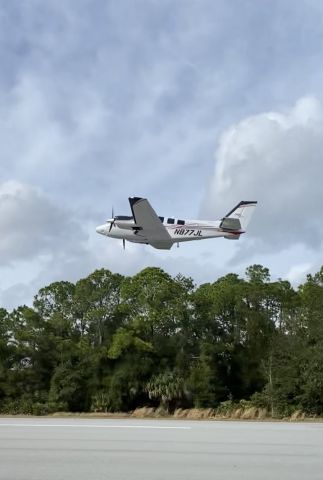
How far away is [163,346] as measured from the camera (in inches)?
1980

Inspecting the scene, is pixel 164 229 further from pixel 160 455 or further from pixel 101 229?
pixel 160 455

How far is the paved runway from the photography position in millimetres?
8305

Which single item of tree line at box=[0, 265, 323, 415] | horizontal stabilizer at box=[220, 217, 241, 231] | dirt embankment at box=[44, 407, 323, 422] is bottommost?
dirt embankment at box=[44, 407, 323, 422]

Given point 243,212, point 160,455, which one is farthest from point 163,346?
point 160,455

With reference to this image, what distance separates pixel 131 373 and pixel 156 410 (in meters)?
3.60

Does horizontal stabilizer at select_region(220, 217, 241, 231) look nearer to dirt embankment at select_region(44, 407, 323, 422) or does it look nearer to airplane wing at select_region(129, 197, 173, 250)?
airplane wing at select_region(129, 197, 173, 250)

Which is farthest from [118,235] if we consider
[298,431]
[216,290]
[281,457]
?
[216,290]

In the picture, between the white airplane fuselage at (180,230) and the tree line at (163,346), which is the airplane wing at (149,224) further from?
the tree line at (163,346)

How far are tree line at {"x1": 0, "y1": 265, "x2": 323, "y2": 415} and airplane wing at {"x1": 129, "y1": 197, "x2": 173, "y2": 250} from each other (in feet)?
54.5

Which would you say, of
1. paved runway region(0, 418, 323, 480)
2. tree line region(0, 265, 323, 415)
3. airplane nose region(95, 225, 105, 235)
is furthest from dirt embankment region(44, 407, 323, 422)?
paved runway region(0, 418, 323, 480)

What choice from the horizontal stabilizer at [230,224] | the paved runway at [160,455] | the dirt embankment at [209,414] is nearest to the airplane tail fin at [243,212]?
the horizontal stabilizer at [230,224]

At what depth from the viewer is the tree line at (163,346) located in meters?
44.8

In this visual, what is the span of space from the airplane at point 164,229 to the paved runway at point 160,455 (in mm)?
14426

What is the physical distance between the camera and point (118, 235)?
28.5 m
